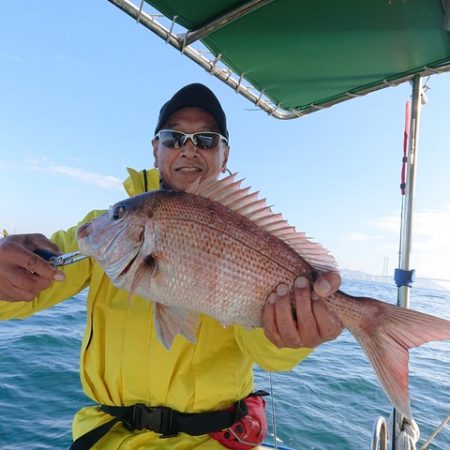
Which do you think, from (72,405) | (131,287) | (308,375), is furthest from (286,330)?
(308,375)

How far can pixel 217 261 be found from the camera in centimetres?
162

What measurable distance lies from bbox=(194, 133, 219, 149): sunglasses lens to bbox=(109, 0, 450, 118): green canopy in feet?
2.55

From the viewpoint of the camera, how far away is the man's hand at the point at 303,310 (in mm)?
1569

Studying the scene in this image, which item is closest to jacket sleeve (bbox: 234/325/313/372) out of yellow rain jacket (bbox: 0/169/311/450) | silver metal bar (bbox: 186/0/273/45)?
yellow rain jacket (bbox: 0/169/311/450)

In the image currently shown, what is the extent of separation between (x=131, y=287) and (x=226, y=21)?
197cm

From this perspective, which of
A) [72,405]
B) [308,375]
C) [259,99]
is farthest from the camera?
[308,375]

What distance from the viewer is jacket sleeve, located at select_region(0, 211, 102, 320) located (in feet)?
6.54

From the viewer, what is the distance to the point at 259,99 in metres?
3.67

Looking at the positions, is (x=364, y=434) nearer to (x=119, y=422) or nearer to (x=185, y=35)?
(x=119, y=422)

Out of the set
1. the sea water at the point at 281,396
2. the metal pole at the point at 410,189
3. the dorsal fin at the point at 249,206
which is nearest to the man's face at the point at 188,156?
the dorsal fin at the point at 249,206

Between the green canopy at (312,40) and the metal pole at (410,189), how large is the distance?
0.68 ft

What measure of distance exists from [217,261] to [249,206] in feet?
1.10

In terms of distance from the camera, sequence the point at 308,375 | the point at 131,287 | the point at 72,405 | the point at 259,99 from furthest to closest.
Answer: the point at 308,375 → the point at 72,405 → the point at 259,99 → the point at 131,287

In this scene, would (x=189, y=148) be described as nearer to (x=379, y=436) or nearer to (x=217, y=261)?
(x=217, y=261)
